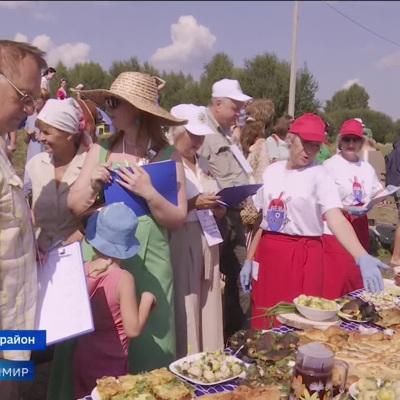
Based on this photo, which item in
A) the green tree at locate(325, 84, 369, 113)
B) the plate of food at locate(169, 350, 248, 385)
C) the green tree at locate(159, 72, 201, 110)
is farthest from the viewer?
the green tree at locate(325, 84, 369, 113)

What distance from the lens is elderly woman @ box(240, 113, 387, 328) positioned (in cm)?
A: 286

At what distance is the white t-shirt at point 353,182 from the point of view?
4.20 m

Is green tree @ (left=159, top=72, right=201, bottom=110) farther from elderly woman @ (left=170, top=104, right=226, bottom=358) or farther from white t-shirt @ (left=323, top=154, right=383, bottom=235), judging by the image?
elderly woman @ (left=170, top=104, right=226, bottom=358)

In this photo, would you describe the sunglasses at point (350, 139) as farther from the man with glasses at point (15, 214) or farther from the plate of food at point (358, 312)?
the man with glasses at point (15, 214)

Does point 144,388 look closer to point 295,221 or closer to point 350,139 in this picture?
point 295,221

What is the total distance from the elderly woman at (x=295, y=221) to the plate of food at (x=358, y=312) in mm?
562

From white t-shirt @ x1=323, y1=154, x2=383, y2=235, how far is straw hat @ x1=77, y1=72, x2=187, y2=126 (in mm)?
2221

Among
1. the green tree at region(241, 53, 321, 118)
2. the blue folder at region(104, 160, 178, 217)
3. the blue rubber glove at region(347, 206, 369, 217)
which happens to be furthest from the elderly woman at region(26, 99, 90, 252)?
the green tree at region(241, 53, 321, 118)

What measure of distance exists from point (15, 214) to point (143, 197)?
0.72 meters

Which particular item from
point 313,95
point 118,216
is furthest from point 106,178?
point 313,95

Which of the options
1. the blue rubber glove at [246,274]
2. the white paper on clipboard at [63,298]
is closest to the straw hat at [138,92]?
the white paper on clipboard at [63,298]

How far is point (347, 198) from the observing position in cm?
419

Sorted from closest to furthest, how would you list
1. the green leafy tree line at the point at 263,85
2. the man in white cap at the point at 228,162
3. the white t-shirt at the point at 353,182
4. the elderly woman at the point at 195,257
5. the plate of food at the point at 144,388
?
the plate of food at the point at 144,388
the elderly woman at the point at 195,257
the man in white cap at the point at 228,162
the white t-shirt at the point at 353,182
the green leafy tree line at the point at 263,85

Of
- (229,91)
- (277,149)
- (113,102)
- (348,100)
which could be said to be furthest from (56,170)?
(348,100)
